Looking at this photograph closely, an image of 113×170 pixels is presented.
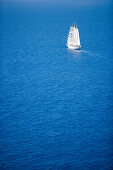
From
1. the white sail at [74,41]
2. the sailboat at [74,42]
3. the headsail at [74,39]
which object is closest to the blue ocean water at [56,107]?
the sailboat at [74,42]

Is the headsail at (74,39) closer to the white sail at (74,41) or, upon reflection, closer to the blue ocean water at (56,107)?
the white sail at (74,41)

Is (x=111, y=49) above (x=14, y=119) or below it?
above

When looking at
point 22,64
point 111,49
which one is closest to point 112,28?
point 111,49

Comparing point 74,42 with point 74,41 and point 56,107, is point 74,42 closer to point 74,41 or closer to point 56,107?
point 74,41

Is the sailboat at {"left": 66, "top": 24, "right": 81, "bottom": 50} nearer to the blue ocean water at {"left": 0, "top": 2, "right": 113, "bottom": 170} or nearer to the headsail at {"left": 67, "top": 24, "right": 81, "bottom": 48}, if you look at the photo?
the headsail at {"left": 67, "top": 24, "right": 81, "bottom": 48}

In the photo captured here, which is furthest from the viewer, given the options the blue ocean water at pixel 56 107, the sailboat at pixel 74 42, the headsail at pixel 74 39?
the headsail at pixel 74 39

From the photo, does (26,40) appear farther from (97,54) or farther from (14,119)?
(14,119)

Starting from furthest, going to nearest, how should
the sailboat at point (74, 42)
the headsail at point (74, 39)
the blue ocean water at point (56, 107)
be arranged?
1. the headsail at point (74, 39)
2. the sailboat at point (74, 42)
3. the blue ocean water at point (56, 107)

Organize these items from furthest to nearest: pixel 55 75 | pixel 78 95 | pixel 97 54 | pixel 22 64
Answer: pixel 97 54 < pixel 22 64 < pixel 55 75 < pixel 78 95
